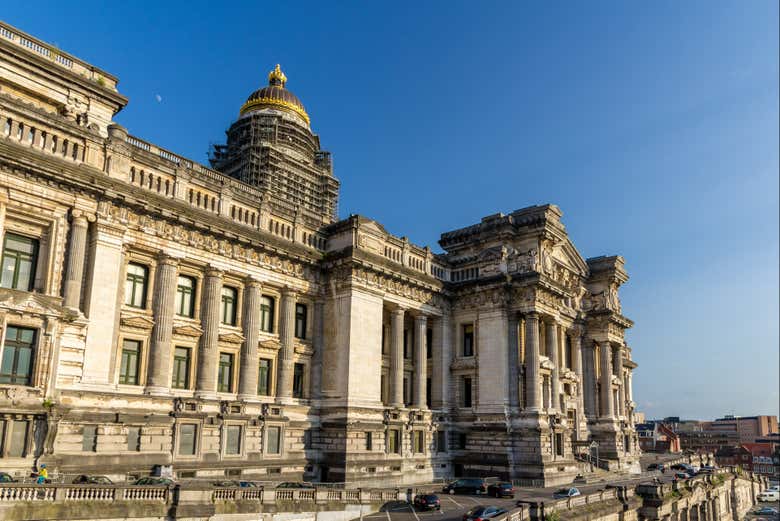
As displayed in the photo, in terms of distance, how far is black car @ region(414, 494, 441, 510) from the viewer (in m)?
36.6

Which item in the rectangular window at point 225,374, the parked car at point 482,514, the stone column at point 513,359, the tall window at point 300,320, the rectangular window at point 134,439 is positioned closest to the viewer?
the parked car at point 482,514

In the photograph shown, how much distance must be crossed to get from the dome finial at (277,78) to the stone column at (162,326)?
151ft

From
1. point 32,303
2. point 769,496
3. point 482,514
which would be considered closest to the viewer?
point 482,514

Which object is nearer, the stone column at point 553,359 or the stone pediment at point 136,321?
the stone pediment at point 136,321

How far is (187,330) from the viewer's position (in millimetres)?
40625

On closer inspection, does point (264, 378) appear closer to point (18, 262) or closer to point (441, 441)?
point (18, 262)

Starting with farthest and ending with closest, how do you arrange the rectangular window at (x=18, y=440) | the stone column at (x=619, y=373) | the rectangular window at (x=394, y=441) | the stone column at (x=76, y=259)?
1. the stone column at (x=619, y=373)
2. the rectangular window at (x=394, y=441)
3. the stone column at (x=76, y=259)
4. the rectangular window at (x=18, y=440)

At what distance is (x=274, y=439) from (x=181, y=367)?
8.30m

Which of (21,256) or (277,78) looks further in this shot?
(277,78)

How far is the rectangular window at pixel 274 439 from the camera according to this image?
43594mm

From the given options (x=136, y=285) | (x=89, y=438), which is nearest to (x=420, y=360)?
(x=136, y=285)

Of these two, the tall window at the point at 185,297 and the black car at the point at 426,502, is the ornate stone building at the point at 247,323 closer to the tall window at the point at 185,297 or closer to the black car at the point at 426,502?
the tall window at the point at 185,297

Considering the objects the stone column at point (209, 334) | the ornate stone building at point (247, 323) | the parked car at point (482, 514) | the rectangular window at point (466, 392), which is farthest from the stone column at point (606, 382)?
the stone column at point (209, 334)

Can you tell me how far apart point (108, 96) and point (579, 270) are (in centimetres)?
5290
